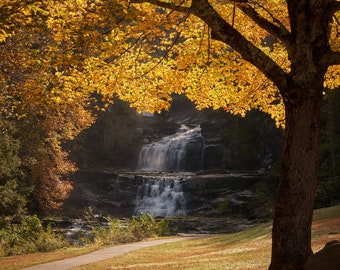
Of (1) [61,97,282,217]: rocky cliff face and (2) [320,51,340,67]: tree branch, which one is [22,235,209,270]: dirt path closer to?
(2) [320,51,340,67]: tree branch

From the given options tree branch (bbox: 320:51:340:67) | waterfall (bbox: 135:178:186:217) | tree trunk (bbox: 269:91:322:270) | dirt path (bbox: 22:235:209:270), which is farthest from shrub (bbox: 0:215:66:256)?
Answer: waterfall (bbox: 135:178:186:217)

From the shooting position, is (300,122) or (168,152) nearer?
(300,122)

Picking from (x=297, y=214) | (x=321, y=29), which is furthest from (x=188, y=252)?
(x=321, y=29)

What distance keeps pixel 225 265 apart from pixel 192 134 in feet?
124

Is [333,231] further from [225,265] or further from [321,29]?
[321,29]

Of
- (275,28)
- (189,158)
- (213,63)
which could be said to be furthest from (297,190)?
(189,158)

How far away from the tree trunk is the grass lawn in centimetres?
280

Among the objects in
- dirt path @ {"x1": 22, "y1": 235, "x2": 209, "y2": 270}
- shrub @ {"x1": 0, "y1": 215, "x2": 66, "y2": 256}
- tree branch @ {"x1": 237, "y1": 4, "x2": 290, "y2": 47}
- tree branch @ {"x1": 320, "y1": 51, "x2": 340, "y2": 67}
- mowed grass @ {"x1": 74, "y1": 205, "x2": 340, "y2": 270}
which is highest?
tree branch @ {"x1": 237, "y1": 4, "x2": 290, "y2": 47}

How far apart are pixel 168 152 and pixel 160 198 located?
386 inches

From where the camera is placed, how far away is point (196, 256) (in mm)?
13984

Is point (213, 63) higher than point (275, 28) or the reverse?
higher

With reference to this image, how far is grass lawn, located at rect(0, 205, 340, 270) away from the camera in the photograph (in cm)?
1091

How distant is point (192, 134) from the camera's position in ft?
157

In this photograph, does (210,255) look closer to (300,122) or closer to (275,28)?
(300,122)
